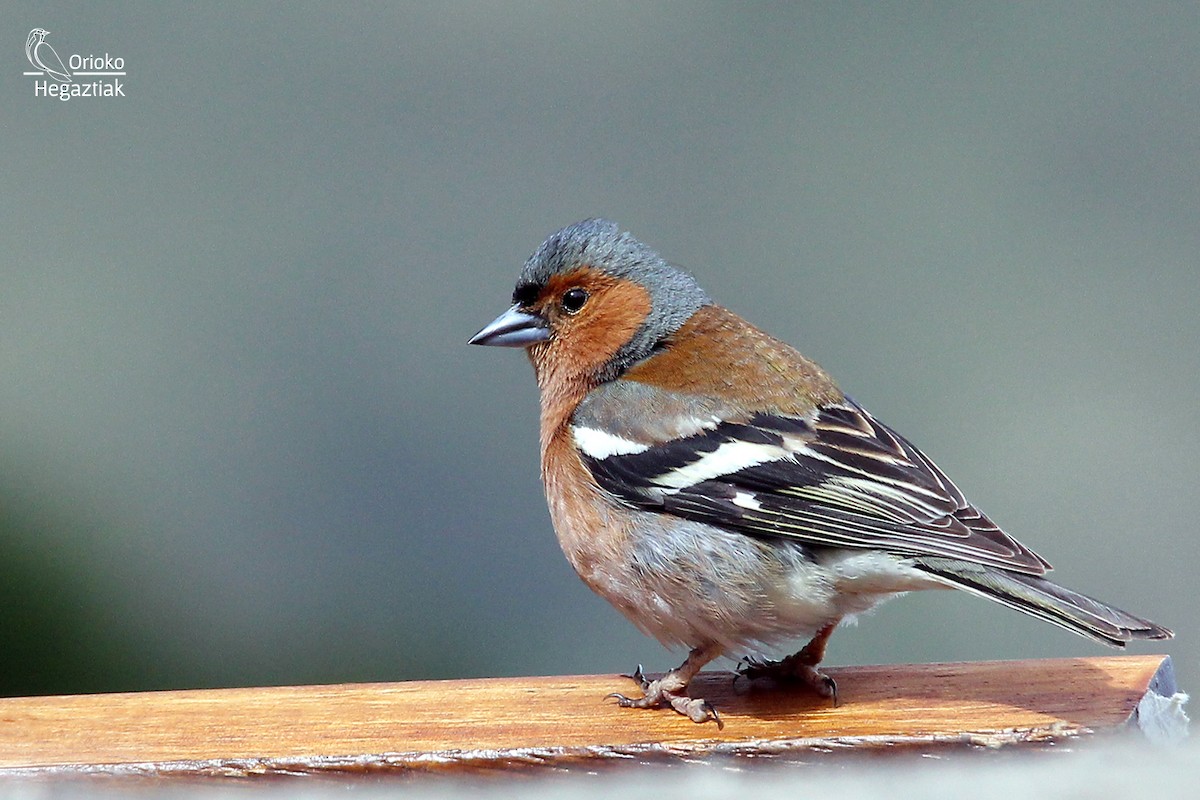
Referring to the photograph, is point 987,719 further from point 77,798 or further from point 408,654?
point 408,654

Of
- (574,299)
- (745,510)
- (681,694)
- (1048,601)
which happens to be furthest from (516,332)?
(1048,601)

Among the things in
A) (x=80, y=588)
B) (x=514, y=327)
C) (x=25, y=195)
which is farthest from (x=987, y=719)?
(x=25, y=195)

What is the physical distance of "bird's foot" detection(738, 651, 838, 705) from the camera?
274cm

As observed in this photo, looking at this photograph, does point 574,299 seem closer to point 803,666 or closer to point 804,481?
point 804,481

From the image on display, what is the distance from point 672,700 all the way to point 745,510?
0.39 meters

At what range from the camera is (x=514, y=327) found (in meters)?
3.32

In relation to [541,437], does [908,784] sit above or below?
below

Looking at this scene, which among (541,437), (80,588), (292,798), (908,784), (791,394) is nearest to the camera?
(908,784)

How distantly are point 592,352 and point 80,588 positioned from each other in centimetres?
169

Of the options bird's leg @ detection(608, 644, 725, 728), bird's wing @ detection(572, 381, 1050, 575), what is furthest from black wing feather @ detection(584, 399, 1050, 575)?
bird's leg @ detection(608, 644, 725, 728)

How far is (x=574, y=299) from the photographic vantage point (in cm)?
333

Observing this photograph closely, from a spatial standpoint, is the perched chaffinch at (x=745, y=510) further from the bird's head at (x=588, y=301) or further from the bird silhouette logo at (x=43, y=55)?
the bird silhouette logo at (x=43, y=55)

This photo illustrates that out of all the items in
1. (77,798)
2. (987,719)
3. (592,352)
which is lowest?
(77,798)

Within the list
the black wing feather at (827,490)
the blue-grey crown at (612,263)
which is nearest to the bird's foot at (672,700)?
the black wing feather at (827,490)
